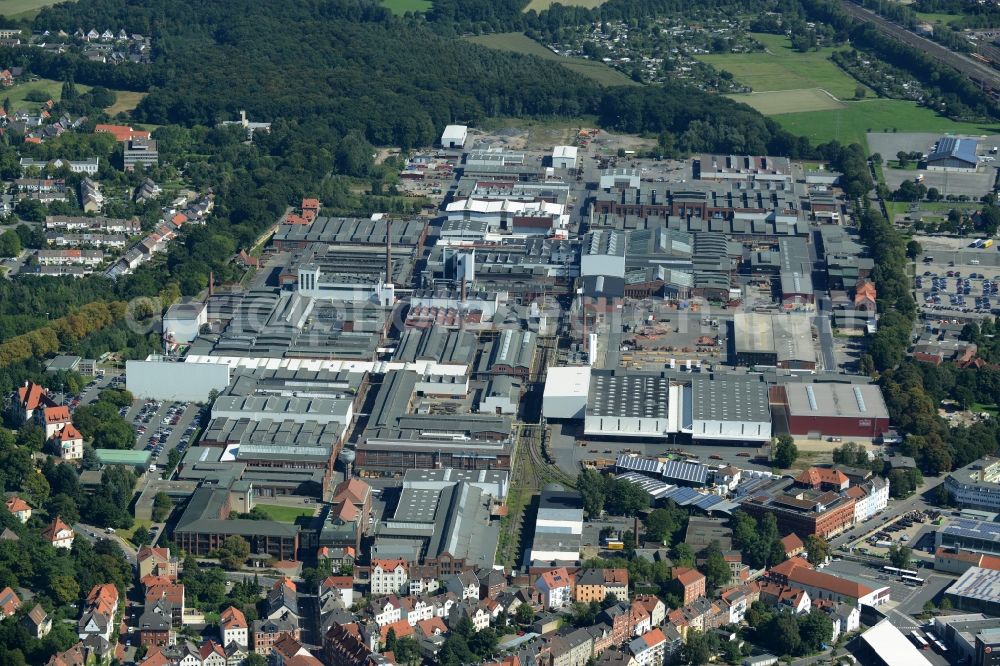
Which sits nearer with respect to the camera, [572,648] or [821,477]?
[572,648]

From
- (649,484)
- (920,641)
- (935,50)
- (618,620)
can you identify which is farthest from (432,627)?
(935,50)

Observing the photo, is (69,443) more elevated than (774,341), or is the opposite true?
(774,341)

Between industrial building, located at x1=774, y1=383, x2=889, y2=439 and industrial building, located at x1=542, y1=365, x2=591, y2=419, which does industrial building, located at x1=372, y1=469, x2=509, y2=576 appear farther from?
industrial building, located at x1=774, y1=383, x2=889, y2=439

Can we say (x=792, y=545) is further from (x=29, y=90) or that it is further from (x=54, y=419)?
(x=29, y=90)

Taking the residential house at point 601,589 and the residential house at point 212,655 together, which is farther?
the residential house at point 601,589

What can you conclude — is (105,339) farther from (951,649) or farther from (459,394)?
(951,649)

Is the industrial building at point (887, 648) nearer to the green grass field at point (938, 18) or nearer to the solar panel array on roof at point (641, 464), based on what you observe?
the solar panel array on roof at point (641, 464)

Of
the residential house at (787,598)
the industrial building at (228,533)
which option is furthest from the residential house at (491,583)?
the residential house at (787,598)
